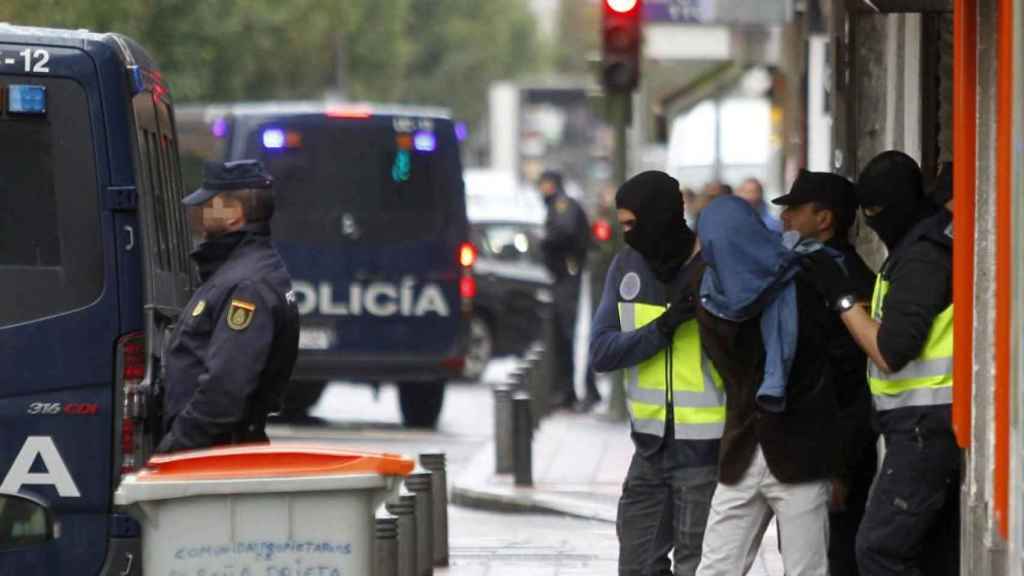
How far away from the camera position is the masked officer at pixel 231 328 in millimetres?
7855

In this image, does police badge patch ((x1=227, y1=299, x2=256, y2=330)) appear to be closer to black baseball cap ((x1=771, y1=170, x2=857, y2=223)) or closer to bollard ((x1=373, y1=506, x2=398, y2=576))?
bollard ((x1=373, y1=506, x2=398, y2=576))

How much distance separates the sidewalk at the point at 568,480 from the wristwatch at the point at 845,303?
126 inches

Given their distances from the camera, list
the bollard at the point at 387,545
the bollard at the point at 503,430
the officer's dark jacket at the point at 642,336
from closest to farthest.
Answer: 1. the officer's dark jacket at the point at 642,336
2. the bollard at the point at 387,545
3. the bollard at the point at 503,430

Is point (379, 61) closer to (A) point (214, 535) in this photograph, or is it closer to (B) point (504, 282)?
(B) point (504, 282)

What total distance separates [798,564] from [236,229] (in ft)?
7.36

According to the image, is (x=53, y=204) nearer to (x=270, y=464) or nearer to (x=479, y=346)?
(x=270, y=464)

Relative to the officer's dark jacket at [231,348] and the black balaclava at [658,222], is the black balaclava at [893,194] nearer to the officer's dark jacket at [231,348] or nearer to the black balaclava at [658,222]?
the black balaclava at [658,222]

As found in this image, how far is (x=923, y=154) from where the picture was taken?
393 inches

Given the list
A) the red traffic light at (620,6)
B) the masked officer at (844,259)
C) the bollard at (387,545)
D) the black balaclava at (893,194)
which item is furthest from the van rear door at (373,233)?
the black balaclava at (893,194)

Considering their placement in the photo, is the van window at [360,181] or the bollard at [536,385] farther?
the van window at [360,181]

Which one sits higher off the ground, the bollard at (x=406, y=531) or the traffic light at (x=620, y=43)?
the traffic light at (x=620, y=43)


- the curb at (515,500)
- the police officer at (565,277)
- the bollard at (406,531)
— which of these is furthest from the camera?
the police officer at (565,277)

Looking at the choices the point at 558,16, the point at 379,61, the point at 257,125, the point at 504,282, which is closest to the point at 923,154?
the point at 257,125

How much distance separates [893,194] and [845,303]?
0.39 meters
